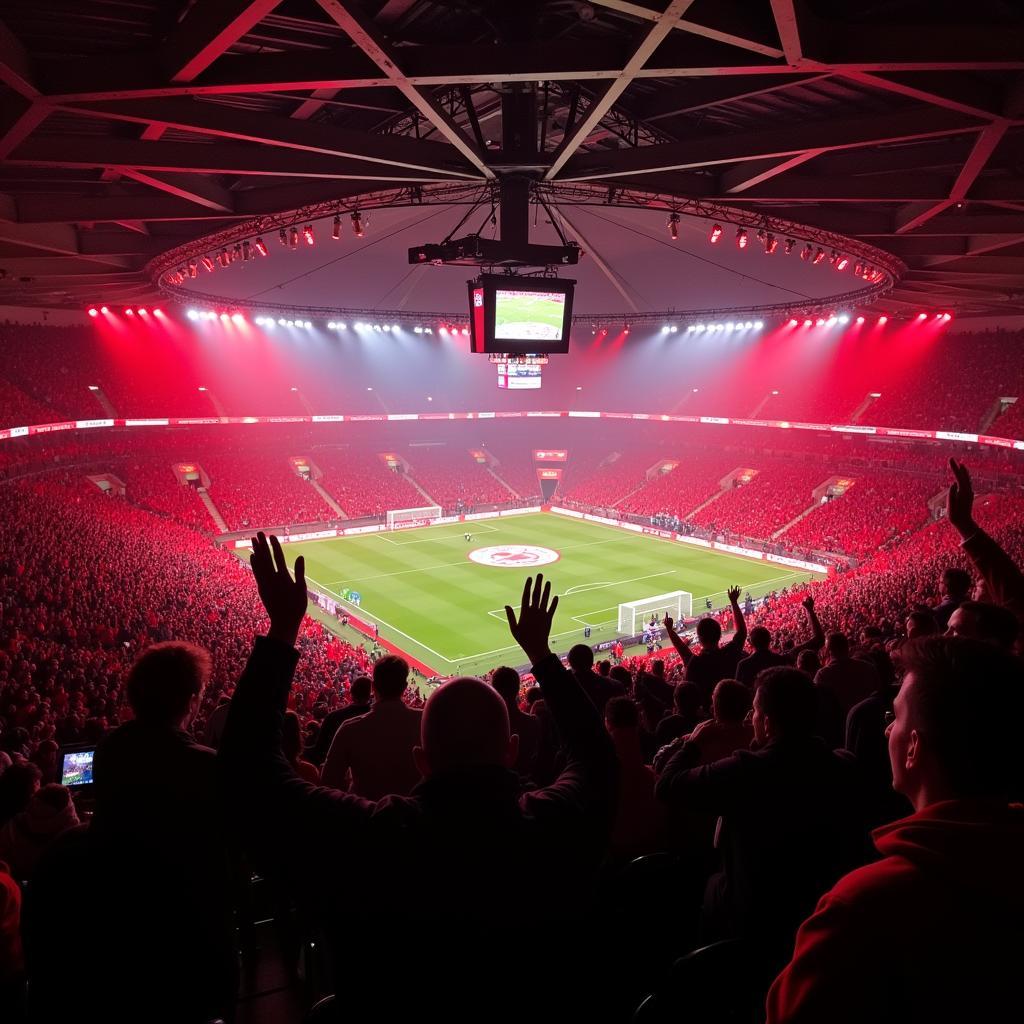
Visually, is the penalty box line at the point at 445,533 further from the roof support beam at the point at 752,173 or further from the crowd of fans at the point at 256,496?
the roof support beam at the point at 752,173

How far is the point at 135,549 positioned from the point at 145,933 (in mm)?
25423

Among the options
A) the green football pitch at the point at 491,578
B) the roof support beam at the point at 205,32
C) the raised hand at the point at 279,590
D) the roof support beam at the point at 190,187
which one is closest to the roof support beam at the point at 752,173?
the roof support beam at the point at 205,32

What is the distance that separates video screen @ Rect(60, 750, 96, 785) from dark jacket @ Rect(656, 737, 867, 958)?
→ 17.5 feet

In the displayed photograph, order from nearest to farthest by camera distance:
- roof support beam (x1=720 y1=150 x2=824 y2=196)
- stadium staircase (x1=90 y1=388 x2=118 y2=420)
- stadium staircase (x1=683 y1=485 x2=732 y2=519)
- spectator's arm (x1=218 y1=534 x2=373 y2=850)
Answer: spectator's arm (x1=218 y1=534 x2=373 y2=850) < roof support beam (x1=720 y1=150 x2=824 y2=196) < stadium staircase (x1=90 y1=388 x2=118 y2=420) < stadium staircase (x1=683 y1=485 x2=732 y2=519)

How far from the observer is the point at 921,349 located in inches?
1705

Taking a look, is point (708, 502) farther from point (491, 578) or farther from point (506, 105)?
point (506, 105)

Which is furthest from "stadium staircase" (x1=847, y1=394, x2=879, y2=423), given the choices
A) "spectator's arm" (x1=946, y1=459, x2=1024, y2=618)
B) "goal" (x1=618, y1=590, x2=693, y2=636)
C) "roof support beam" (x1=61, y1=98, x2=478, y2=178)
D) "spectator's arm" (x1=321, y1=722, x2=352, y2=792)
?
"spectator's arm" (x1=321, y1=722, x2=352, y2=792)

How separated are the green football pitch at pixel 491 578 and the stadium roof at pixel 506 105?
1605 centimetres

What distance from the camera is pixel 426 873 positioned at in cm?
175

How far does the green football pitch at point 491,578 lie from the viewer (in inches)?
1075

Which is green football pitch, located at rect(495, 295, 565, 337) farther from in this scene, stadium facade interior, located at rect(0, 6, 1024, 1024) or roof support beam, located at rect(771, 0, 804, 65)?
roof support beam, located at rect(771, 0, 804, 65)

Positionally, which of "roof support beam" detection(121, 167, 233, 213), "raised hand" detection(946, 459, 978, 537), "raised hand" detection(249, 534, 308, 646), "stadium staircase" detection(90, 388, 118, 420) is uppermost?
"stadium staircase" detection(90, 388, 118, 420)

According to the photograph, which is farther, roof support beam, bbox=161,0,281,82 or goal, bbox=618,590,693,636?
goal, bbox=618,590,693,636

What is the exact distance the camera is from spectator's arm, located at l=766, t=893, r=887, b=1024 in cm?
135
